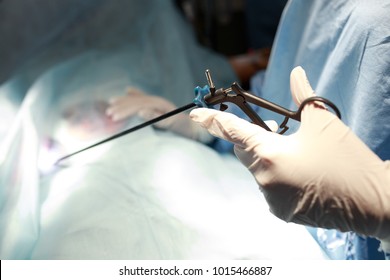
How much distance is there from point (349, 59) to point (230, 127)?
412 mm

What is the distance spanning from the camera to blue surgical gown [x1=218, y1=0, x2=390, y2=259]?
2.74 feet

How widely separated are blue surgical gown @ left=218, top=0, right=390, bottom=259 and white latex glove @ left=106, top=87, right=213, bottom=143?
0.26 meters

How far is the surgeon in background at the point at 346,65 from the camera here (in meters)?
0.83

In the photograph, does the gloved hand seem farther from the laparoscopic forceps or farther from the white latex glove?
the white latex glove

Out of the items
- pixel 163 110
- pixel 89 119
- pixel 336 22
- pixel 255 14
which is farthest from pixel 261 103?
pixel 255 14

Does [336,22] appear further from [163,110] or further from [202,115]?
[163,110]

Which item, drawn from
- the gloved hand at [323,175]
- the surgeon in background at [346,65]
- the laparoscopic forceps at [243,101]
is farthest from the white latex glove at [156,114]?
the gloved hand at [323,175]

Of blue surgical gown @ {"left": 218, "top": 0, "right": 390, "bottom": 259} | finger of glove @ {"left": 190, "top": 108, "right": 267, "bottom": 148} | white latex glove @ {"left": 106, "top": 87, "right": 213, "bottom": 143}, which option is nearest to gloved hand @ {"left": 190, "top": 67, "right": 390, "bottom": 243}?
finger of glove @ {"left": 190, "top": 108, "right": 267, "bottom": 148}

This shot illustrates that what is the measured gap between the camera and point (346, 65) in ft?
3.05

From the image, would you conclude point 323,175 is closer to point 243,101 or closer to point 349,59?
point 243,101

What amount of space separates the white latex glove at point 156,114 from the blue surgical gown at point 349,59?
26 centimetres

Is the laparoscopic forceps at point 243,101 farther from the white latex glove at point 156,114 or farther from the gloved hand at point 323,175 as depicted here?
the white latex glove at point 156,114

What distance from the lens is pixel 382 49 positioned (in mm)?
821

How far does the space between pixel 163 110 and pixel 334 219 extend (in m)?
0.81
